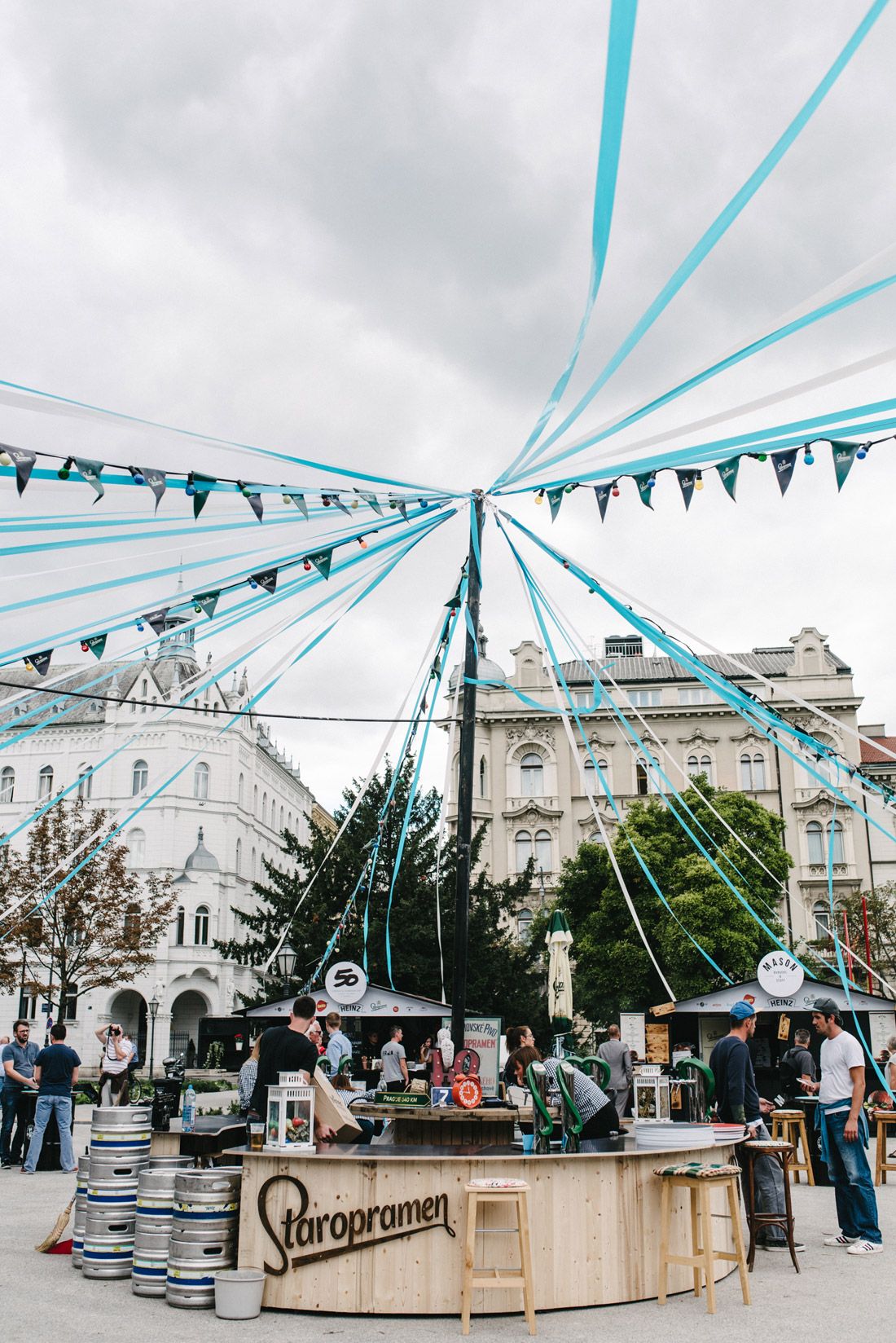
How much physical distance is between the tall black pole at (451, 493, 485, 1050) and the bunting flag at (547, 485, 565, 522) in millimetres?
1588

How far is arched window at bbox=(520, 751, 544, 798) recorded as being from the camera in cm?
4622

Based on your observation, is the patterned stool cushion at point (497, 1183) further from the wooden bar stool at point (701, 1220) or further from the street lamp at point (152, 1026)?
Answer: the street lamp at point (152, 1026)

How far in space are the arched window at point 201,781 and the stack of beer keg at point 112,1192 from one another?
46880mm

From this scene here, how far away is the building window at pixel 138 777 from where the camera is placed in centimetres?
5331

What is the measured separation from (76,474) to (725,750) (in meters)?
40.8

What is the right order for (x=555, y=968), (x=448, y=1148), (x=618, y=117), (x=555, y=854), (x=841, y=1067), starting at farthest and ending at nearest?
(x=555, y=854), (x=555, y=968), (x=841, y=1067), (x=448, y=1148), (x=618, y=117)

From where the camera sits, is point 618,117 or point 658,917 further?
point 658,917

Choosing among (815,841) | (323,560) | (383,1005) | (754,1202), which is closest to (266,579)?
(323,560)

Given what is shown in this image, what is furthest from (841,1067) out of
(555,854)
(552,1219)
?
(555,854)

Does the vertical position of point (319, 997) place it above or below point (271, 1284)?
above

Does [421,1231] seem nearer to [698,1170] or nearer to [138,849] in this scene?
[698,1170]

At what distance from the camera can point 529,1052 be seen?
1141cm

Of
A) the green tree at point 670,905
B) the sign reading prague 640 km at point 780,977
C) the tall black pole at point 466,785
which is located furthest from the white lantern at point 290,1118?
the green tree at point 670,905

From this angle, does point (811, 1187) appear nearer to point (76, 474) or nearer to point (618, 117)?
point (76, 474)
